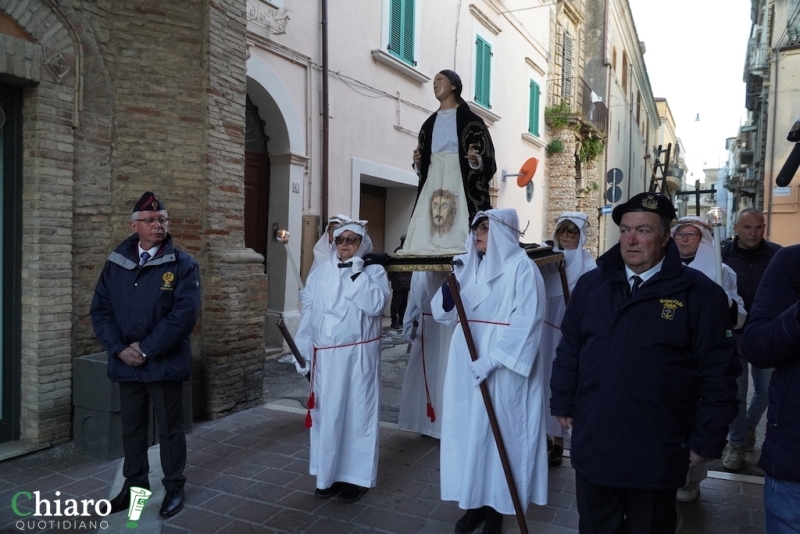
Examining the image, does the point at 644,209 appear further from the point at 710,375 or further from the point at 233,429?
the point at 233,429

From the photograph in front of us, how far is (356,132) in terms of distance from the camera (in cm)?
1067

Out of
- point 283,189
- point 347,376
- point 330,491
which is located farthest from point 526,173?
point 330,491

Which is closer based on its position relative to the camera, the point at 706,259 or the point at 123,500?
the point at 123,500

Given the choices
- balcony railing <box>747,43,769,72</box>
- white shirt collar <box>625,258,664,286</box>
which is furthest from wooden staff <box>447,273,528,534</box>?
balcony railing <box>747,43,769,72</box>

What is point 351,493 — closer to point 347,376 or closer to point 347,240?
point 347,376

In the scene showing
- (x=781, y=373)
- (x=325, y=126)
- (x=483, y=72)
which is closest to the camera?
(x=781, y=373)

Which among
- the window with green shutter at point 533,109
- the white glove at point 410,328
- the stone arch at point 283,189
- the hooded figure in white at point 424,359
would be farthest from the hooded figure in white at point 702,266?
the window with green shutter at point 533,109

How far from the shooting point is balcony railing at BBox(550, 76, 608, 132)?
1986 centimetres

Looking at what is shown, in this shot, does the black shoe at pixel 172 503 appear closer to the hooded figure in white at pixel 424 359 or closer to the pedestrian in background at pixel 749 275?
the hooded figure in white at pixel 424 359

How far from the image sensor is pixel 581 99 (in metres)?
21.4

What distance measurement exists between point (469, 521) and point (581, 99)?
65.5ft

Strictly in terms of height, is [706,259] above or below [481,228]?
below

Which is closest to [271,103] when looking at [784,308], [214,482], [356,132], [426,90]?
[356,132]

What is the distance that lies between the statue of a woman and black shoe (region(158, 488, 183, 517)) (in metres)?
2.52
